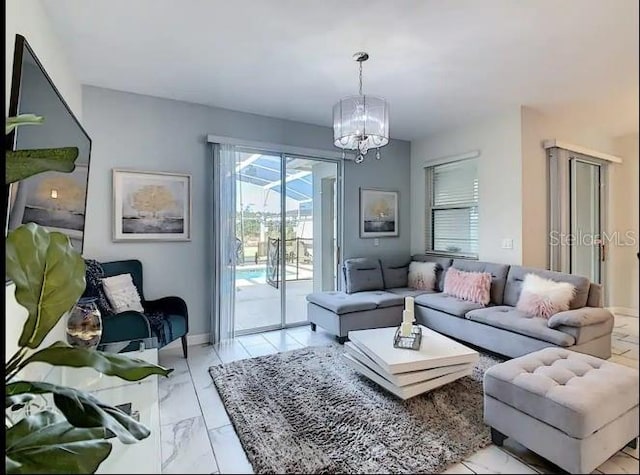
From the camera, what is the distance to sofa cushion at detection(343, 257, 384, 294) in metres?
3.72

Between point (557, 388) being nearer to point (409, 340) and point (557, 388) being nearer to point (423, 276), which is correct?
point (409, 340)

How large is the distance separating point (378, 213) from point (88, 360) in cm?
381

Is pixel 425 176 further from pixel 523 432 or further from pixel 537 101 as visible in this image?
pixel 523 432

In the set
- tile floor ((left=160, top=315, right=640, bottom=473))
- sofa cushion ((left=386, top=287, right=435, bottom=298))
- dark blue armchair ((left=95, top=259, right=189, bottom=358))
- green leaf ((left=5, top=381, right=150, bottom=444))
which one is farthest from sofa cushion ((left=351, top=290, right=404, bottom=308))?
green leaf ((left=5, top=381, right=150, bottom=444))

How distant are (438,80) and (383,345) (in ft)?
6.55

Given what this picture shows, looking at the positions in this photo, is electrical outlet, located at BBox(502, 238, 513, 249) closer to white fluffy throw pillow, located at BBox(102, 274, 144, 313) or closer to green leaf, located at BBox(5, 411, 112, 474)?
white fluffy throw pillow, located at BBox(102, 274, 144, 313)

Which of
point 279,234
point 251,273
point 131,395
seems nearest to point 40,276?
point 131,395

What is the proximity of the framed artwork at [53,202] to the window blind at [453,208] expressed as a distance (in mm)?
3453

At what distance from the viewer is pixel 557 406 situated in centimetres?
121

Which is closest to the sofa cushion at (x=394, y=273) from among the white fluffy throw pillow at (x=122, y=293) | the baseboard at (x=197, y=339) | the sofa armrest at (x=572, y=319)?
the sofa armrest at (x=572, y=319)

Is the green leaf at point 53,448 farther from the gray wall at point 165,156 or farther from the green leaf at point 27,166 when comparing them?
the gray wall at point 165,156

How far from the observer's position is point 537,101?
2688 mm

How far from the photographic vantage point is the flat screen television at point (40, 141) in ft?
3.99

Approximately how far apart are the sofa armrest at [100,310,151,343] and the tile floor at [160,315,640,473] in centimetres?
36
